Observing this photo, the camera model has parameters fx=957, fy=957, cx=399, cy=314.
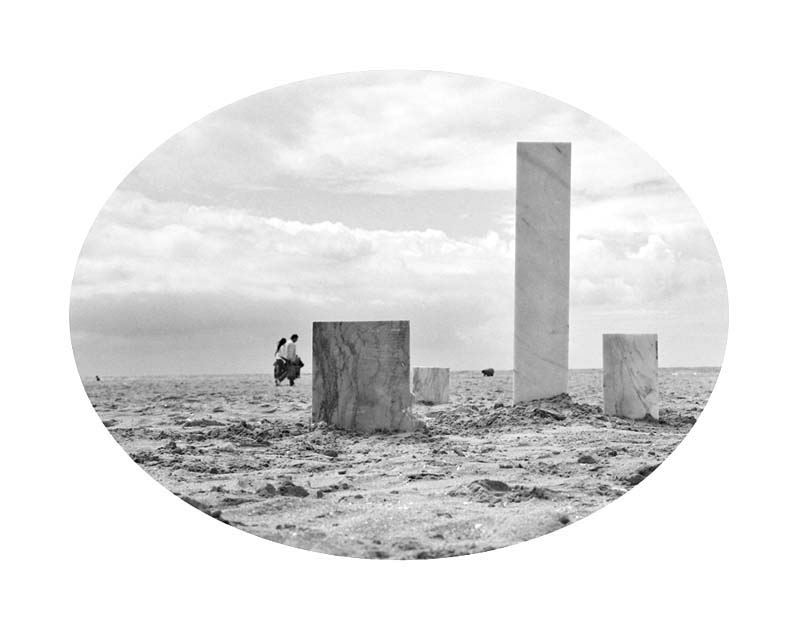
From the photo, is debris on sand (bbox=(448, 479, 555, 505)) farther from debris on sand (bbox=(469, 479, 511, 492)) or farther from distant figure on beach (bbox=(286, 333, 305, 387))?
distant figure on beach (bbox=(286, 333, 305, 387))

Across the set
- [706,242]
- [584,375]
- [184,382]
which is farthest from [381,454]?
[584,375]

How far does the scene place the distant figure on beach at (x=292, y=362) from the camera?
10.7 m

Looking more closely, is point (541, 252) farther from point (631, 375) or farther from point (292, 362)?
point (292, 362)

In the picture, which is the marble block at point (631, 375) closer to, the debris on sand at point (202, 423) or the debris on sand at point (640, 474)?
the debris on sand at point (640, 474)

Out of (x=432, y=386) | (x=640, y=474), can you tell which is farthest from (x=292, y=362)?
(x=640, y=474)

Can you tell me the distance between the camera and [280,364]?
10.9 metres

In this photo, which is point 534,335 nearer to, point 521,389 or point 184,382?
point 521,389

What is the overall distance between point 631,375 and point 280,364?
13.4 ft

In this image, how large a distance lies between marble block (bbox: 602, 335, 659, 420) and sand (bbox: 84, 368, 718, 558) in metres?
0.20

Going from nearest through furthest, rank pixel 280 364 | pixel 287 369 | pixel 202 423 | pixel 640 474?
pixel 640 474, pixel 202 423, pixel 280 364, pixel 287 369

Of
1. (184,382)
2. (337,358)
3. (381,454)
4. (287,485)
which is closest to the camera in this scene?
(287,485)

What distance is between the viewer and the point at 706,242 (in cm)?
725

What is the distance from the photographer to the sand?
556 centimetres

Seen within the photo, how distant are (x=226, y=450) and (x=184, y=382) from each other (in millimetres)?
3245
